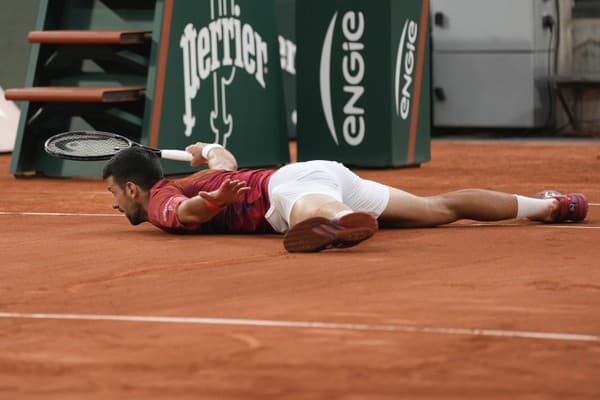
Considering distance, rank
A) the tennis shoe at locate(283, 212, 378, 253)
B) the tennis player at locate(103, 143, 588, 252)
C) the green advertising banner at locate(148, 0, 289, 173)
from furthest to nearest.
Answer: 1. the green advertising banner at locate(148, 0, 289, 173)
2. the tennis player at locate(103, 143, 588, 252)
3. the tennis shoe at locate(283, 212, 378, 253)

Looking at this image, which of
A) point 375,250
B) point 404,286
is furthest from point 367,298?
point 375,250

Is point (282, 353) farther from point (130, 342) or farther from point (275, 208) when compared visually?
→ point (275, 208)

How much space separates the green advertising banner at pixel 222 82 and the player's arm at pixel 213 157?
122 inches

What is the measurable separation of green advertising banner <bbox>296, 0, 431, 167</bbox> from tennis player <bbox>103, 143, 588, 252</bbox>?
14.2 ft

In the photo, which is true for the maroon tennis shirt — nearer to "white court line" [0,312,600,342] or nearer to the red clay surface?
the red clay surface

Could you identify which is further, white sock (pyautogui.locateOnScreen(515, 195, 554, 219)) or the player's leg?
white sock (pyautogui.locateOnScreen(515, 195, 554, 219))

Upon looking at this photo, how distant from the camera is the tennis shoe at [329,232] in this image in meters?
4.90

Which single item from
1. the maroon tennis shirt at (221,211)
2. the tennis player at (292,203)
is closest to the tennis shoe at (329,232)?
the tennis player at (292,203)

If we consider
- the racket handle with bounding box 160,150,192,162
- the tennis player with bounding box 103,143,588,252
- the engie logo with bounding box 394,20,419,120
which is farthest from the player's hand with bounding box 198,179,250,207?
the engie logo with bounding box 394,20,419,120

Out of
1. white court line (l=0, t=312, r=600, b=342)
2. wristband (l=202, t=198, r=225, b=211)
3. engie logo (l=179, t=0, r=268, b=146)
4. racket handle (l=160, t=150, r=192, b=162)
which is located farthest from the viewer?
engie logo (l=179, t=0, r=268, b=146)

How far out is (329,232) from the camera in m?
4.94

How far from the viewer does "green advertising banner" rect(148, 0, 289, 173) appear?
9305mm

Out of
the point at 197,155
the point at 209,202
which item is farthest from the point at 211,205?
the point at 197,155

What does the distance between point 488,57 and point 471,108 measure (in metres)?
0.68
